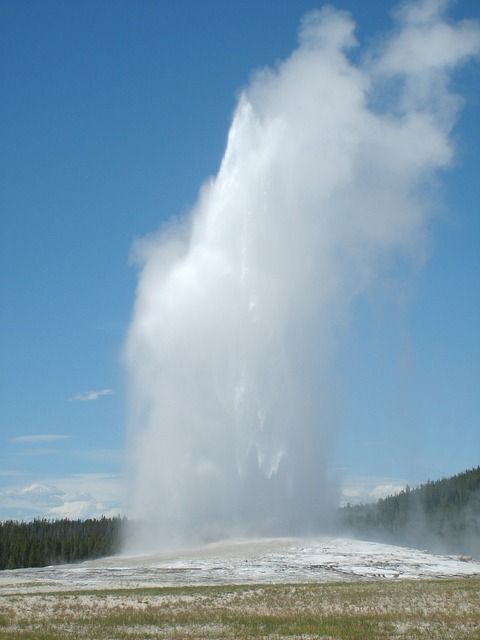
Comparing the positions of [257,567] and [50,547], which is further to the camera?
[50,547]

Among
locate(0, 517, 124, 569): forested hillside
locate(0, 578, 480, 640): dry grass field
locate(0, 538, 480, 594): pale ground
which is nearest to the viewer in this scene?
locate(0, 578, 480, 640): dry grass field

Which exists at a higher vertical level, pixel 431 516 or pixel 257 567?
pixel 431 516

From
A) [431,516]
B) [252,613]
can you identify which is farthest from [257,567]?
[431,516]

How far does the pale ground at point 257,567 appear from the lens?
43281mm

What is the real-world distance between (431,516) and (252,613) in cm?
9388

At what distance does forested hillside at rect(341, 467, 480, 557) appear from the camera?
95875 mm

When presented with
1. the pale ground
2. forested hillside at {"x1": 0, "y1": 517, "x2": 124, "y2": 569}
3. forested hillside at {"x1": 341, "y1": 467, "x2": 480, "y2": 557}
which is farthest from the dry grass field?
forested hillside at {"x1": 341, "y1": 467, "x2": 480, "y2": 557}

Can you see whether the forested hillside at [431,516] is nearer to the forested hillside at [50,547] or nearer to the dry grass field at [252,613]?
→ the forested hillside at [50,547]

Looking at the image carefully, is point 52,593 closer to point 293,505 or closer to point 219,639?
point 219,639

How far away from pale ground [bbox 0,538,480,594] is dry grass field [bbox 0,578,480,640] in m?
5.82

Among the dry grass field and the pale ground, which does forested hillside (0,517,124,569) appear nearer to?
the pale ground

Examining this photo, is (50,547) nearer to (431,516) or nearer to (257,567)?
(257,567)

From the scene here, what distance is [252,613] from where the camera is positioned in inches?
1113

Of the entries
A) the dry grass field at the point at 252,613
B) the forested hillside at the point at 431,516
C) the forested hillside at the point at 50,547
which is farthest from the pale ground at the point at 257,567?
the forested hillside at the point at 431,516
